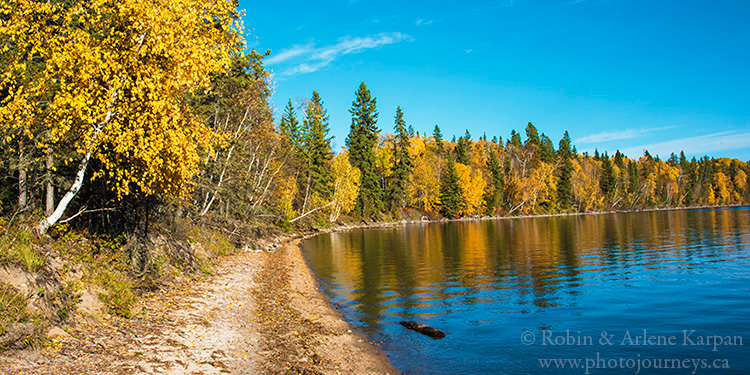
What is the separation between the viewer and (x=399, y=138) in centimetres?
9125


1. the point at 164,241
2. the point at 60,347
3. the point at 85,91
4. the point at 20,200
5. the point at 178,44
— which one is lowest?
the point at 60,347

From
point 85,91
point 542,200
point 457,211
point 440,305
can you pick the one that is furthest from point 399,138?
point 85,91

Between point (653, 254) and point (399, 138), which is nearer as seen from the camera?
point (653, 254)

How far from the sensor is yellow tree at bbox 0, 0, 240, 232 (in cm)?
963

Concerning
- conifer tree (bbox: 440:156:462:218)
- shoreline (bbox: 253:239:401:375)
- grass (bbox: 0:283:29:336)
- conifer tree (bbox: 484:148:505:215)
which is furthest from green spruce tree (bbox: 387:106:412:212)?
grass (bbox: 0:283:29:336)

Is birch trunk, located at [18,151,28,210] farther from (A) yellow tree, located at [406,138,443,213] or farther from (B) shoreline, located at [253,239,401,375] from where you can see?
(A) yellow tree, located at [406,138,443,213]

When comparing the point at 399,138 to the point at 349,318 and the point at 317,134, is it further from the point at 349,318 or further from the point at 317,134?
the point at 349,318

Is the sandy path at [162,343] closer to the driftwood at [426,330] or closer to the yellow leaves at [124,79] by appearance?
the yellow leaves at [124,79]

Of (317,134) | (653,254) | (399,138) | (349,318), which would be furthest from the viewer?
(399,138)

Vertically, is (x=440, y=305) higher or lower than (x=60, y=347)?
lower

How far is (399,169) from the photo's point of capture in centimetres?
8825

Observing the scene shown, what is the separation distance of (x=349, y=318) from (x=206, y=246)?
12080mm

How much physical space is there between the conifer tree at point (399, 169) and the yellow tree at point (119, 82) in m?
77.8

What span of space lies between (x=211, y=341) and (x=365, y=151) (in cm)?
7520
